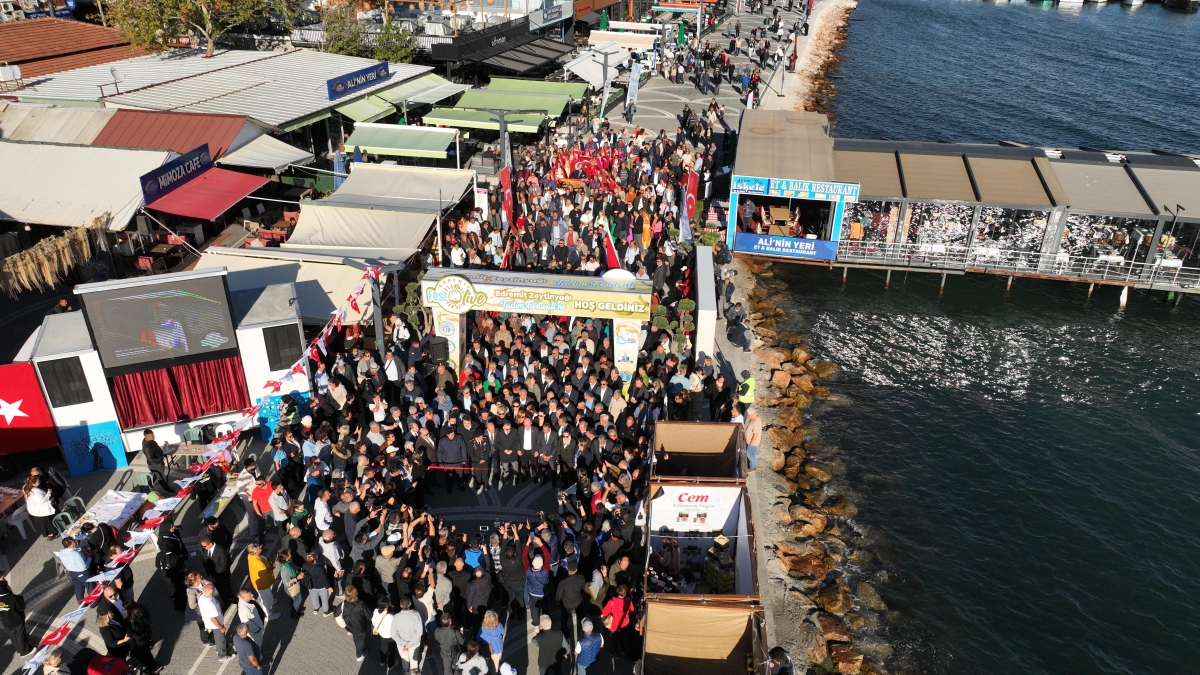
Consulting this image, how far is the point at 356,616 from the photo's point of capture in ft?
34.5

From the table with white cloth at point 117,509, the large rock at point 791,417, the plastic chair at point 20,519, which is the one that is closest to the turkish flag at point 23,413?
the plastic chair at point 20,519

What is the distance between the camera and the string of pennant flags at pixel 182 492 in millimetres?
10148

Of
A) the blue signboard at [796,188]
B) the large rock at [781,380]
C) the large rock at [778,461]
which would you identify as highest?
the blue signboard at [796,188]

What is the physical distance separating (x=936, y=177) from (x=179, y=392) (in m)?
22.3

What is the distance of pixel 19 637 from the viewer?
10906 millimetres

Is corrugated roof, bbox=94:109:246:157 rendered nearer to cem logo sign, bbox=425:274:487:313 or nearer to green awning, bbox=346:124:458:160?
green awning, bbox=346:124:458:160

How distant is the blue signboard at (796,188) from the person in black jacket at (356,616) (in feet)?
61.7

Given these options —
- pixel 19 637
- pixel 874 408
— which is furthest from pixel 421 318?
pixel 874 408

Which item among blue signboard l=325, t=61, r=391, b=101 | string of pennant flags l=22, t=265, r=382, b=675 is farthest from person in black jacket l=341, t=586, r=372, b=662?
blue signboard l=325, t=61, r=391, b=101

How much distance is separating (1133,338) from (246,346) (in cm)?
2347

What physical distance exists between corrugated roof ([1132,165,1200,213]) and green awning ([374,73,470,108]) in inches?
994

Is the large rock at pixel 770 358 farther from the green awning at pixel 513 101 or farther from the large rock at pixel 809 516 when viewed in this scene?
the green awning at pixel 513 101

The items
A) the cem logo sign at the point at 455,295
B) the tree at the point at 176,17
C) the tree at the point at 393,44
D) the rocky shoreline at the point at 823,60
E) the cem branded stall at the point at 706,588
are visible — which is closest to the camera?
the cem branded stall at the point at 706,588

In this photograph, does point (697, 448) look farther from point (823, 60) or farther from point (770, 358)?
point (823, 60)
